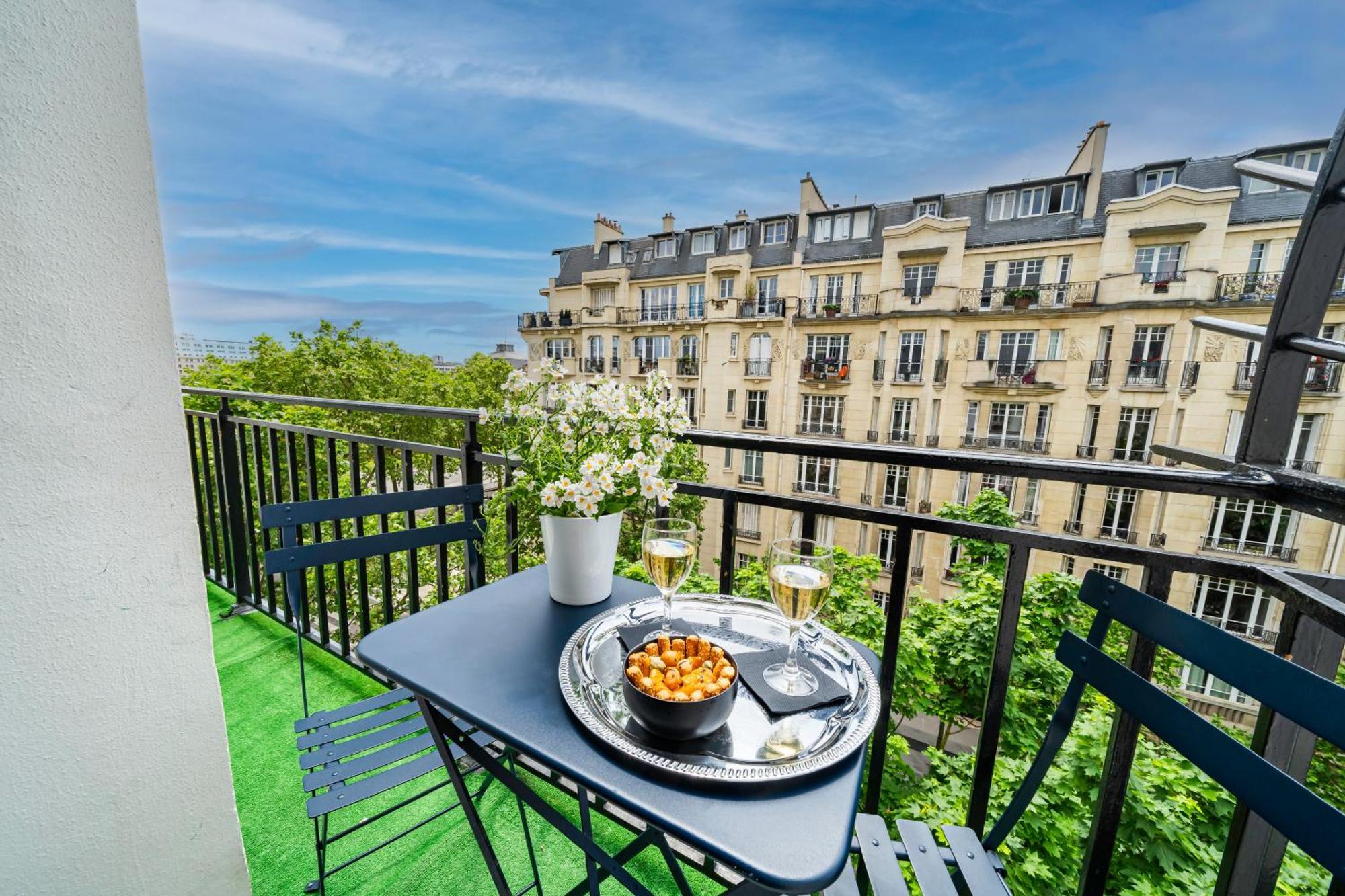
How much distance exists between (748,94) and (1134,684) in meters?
24.4

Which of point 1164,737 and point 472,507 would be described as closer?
point 1164,737

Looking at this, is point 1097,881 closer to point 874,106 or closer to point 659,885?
point 659,885

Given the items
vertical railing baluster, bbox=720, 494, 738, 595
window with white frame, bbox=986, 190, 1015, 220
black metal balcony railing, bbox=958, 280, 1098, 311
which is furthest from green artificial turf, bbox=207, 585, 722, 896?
window with white frame, bbox=986, 190, 1015, 220

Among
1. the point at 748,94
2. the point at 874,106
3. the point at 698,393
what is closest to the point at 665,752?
the point at 698,393

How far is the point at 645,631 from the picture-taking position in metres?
0.94

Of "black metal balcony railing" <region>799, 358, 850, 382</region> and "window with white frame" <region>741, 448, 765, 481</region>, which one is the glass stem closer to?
"black metal balcony railing" <region>799, 358, 850, 382</region>

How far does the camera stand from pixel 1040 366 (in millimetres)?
15734

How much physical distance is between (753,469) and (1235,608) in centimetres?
1419

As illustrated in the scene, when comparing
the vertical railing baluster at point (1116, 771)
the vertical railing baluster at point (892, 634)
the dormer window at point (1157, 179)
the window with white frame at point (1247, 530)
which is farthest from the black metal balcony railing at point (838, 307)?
the vertical railing baluster at point (1116, 771)

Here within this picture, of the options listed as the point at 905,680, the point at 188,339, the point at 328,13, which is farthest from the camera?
the point at 905,680

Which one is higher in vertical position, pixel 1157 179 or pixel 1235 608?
pixel 1157 179

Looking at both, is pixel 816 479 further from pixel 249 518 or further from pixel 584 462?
pixel 584 462

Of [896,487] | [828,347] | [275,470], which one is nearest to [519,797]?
[275,470]

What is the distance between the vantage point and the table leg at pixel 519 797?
69 centimetres
